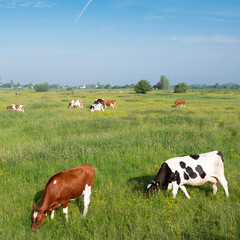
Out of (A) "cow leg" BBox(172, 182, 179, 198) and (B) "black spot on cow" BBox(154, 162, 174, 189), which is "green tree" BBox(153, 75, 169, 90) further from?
(A) "cow leg" BBox(172, 182, 179, 198)

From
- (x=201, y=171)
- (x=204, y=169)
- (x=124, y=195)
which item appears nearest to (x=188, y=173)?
(x=201, y=171)

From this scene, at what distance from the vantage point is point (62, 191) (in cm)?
467

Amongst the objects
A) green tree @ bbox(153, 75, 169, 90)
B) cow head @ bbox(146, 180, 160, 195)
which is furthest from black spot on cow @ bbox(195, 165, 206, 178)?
green tree @ bbox(153, 75, 169, 90)

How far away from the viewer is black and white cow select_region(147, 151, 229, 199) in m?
5.80

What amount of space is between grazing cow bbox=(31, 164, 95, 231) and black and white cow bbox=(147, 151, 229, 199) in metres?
1.89

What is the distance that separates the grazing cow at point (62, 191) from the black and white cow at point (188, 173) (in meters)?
1.89

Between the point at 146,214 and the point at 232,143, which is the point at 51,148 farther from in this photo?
the point at 232,143

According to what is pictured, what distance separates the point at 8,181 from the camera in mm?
6777

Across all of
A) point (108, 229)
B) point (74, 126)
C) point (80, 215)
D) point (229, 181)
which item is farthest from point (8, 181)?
point (74, 126)

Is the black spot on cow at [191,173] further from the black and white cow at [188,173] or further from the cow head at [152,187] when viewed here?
the cow head at [152,187]

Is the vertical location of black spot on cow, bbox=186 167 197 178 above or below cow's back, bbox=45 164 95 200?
below

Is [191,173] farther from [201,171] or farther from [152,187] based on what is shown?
[152,187]

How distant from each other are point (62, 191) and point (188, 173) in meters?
3.51

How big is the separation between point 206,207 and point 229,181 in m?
1.90
